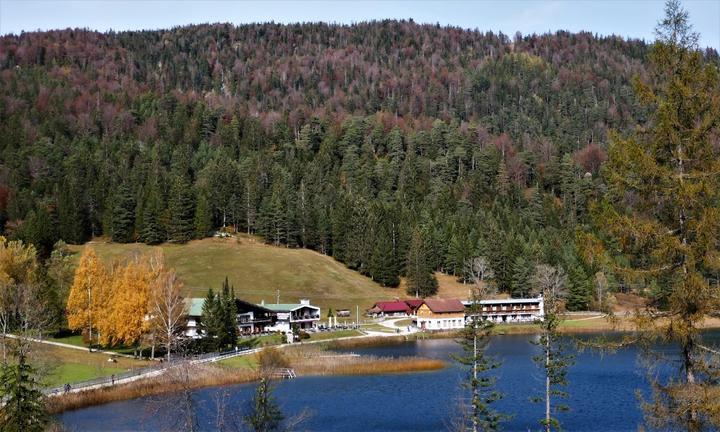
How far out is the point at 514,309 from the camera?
123500 millimetres

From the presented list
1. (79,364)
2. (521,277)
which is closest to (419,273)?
(521,277)

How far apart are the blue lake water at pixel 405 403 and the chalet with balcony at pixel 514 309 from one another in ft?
165

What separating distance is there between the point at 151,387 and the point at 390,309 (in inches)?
2560

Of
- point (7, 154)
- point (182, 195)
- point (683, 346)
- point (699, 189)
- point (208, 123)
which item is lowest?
point (683, 346)

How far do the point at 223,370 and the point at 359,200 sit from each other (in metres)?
89.7

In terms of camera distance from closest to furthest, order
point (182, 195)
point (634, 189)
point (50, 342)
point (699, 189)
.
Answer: point (699, 189)
point (634, 189)
point (50, 342)
point (182, 195)

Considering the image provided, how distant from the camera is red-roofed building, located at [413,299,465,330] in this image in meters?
112

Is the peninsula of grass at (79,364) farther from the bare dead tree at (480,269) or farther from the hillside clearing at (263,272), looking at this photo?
the bare dead tree at (480,269)

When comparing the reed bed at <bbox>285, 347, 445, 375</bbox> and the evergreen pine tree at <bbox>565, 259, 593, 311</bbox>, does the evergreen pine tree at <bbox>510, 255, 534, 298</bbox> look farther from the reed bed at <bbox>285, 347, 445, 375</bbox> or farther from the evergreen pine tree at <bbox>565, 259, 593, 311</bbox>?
the reed bed at <bbox>285, 347, 445, 375</bbox>

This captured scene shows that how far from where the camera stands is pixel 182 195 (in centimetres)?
13850

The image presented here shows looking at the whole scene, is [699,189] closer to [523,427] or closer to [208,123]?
[523,427]

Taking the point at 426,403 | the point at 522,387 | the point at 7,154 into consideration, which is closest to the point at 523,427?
A: the point at 426,403

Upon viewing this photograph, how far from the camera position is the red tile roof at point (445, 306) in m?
113

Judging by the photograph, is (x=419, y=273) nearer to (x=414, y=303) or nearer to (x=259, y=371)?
(x=414, y=303)
